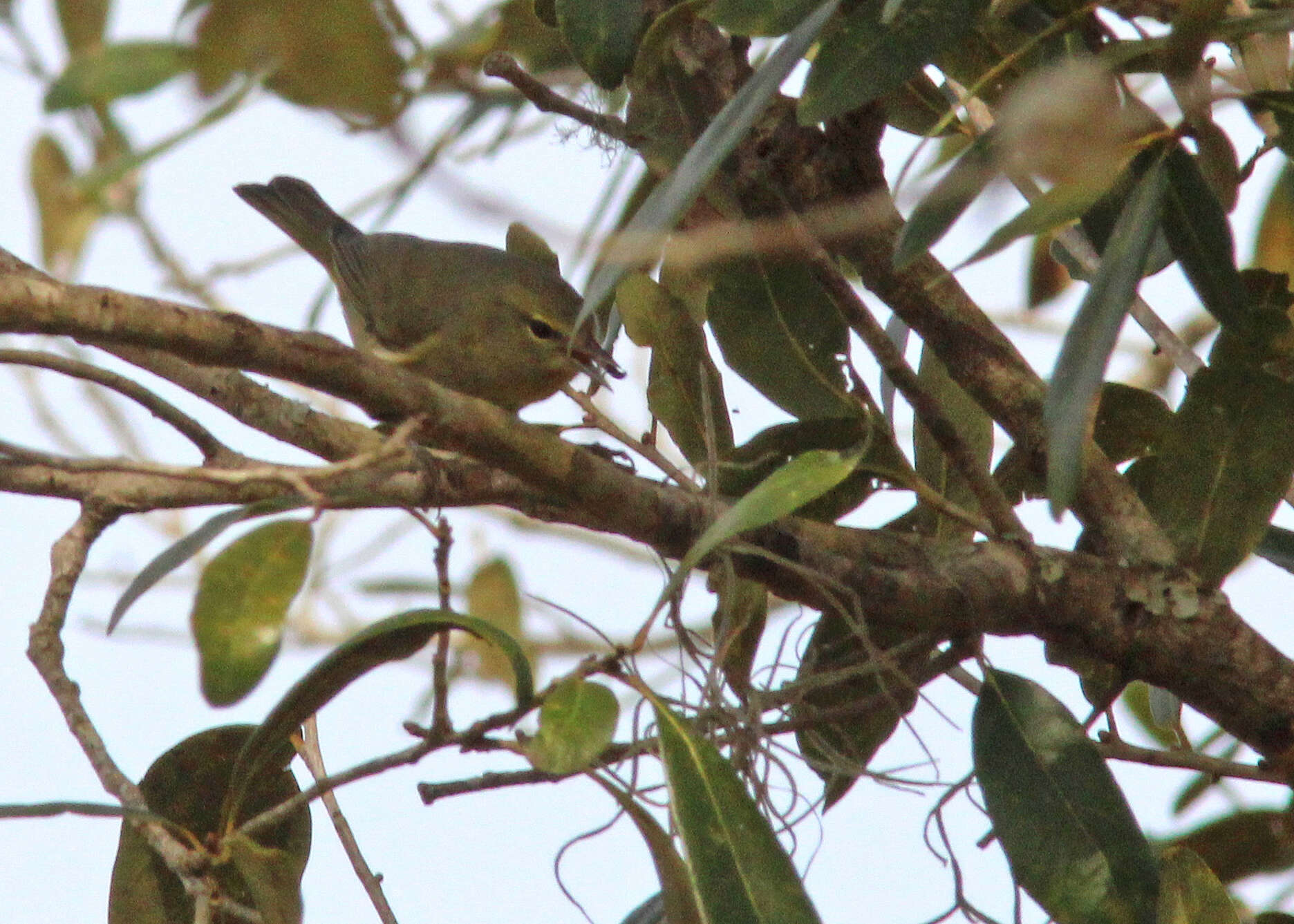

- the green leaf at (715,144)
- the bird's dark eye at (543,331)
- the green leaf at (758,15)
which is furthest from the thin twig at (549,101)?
the bird's dark eye at (543,331)

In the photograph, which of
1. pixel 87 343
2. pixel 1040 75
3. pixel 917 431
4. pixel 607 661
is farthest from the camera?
pixel 917 431

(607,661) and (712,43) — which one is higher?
(712,43)

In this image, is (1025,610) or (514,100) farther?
(514,100)

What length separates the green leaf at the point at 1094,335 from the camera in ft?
4.21

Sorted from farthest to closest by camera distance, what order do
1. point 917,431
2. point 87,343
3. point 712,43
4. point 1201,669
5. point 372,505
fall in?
1. point 917,431
2. point 712,43
3. point 1201,669
4. point 372,505
5. point 87,343

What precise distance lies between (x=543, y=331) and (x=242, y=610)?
8.71 ft

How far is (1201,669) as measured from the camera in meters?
1.77

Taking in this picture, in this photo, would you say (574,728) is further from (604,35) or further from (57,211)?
Result: (57,211)

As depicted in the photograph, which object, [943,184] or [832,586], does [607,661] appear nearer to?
[832,586]

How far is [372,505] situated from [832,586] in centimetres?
55

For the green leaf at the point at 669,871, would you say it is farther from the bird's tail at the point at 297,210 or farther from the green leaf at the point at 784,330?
the bird's tail at the point at 297,210

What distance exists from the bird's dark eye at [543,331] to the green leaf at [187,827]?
2283 mm

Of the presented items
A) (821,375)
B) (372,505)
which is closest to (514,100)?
(821,375)

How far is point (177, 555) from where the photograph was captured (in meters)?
1.62
